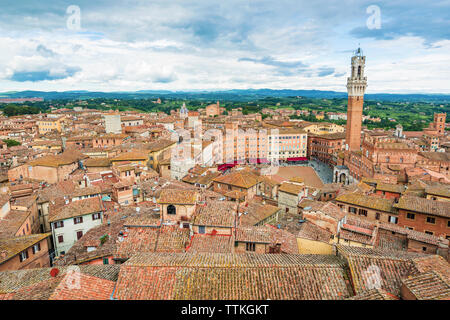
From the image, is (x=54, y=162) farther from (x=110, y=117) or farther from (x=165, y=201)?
(x=110, y=117)

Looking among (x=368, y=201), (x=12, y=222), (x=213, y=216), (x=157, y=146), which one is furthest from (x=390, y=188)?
(x=157, y=146)

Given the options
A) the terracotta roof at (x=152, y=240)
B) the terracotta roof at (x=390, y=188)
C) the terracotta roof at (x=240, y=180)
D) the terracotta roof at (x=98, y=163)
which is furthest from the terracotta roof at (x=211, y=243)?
the terracotta roof at (x=98, y=163)

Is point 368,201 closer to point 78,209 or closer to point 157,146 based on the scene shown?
point 78,209

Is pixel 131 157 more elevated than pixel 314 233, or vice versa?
pixel 131 157

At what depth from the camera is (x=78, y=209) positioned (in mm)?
26500

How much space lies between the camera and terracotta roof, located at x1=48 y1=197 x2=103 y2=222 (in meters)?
25.7

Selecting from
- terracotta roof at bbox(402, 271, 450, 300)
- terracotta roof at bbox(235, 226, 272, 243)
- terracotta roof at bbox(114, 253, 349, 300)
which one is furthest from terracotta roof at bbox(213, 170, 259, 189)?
terracotta roof at bbox(402, 271, 450, 300)

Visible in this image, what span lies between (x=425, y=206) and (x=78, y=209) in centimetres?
3066

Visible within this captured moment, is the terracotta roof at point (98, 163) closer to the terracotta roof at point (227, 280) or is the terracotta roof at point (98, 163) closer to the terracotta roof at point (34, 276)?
the terracotta roof at point (34, 276)

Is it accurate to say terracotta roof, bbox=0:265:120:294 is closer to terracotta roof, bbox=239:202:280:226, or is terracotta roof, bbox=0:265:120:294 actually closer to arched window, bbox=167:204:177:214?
arched window, bbox=167:204:177:214

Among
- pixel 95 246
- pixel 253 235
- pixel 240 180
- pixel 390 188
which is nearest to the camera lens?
pixel 253 235

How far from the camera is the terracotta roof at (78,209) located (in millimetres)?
25672

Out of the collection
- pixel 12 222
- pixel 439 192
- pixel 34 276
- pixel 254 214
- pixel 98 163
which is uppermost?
pixel 34 276
